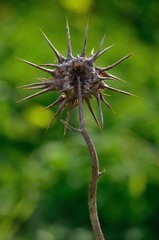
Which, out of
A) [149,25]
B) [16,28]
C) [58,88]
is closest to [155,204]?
[16,28]

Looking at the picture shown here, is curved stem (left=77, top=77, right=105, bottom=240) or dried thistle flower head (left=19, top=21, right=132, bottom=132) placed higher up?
dried thistle flower head (left=19, top=21, right=132, bottom=132)

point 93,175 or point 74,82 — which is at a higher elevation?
point 74,82

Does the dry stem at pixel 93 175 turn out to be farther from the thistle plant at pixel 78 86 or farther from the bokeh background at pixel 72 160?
the bokeh background at pixel 72 160

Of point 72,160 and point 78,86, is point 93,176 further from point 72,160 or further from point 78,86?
point 72,160

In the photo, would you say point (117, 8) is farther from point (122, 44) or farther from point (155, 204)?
point (155, 204)

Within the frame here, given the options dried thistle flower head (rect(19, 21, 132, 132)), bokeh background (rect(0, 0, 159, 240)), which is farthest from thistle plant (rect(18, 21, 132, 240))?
bokeh background (rect(0, 0, 159, 240))

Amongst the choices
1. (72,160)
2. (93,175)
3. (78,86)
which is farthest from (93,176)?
(72,160)

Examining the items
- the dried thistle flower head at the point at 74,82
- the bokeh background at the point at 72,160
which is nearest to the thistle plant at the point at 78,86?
the dried thistle flower head at the point at 74,82

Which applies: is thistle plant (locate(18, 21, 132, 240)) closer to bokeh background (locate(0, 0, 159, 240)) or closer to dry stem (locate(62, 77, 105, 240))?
dry stem (locate(62, 77, 105, 240))
